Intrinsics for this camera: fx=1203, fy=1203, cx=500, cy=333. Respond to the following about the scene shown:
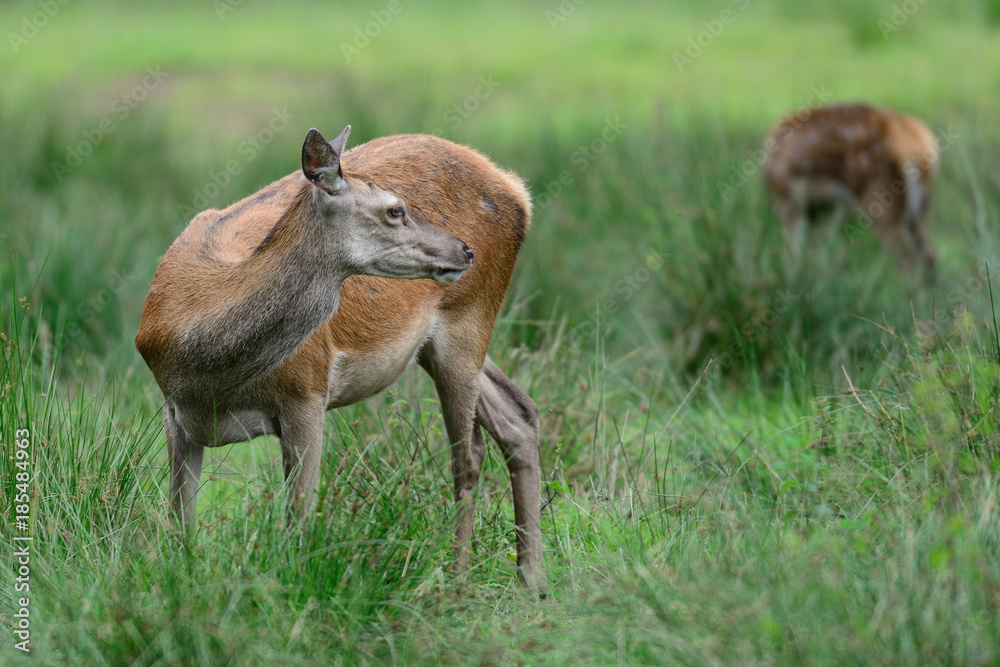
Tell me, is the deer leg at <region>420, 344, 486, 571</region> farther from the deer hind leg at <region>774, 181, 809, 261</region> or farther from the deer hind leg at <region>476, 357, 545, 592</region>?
the deer hind leg at <region>774, 181, 809, 261</region>

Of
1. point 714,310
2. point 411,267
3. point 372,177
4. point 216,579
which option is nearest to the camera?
point 216,579

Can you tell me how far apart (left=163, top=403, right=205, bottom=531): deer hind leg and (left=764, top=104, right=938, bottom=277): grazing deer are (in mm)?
5773

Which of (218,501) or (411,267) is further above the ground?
(411,267)

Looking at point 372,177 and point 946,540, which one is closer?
point 946,540

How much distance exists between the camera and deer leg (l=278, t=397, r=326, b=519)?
12.6 feet

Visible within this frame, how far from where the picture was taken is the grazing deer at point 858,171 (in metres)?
8.97

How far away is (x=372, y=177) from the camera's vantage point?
4145mm

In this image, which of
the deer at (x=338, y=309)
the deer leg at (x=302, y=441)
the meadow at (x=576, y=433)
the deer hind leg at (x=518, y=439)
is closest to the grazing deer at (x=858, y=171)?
the meadow at (x=576, y=433)

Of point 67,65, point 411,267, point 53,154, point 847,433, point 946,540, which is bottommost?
point 67,65

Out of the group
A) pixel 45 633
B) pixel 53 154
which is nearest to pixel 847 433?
pixel 45 633

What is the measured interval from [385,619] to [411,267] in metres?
1.13

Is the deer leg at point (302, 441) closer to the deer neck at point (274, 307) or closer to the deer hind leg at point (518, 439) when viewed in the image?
the deer neck at point (274, 307)

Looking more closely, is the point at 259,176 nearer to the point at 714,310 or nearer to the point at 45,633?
the point at 714,310

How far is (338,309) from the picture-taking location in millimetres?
4059
